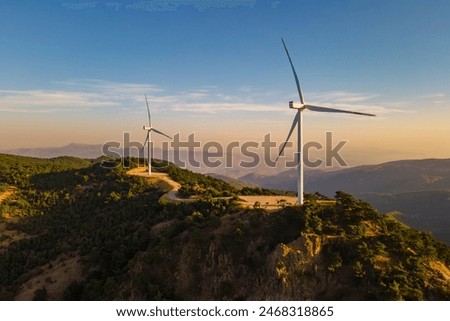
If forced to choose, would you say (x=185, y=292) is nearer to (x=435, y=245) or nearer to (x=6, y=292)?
(x=6, y=292)

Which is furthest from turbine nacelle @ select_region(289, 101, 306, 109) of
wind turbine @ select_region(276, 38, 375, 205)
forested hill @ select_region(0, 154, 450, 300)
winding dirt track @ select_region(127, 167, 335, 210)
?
winding dirt track @ select_region(127, 167, 335, 210)

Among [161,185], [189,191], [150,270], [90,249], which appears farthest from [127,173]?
[150,270]

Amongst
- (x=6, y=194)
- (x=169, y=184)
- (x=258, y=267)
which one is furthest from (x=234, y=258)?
(x=6, y=194)

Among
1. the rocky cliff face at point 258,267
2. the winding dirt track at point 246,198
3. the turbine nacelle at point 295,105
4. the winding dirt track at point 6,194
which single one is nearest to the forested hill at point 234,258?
the rocky cliff face at point 258,267

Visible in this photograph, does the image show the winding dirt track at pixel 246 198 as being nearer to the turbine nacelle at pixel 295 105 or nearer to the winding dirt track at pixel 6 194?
the turbine nacelle at pixel 295 105

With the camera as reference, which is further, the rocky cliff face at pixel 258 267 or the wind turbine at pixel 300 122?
the wind turbine at pixel 300 122

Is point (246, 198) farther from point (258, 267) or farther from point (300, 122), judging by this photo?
point (258, 267)

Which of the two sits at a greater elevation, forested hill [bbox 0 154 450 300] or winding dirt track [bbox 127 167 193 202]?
winding dirt track [bbox 127 167 193 202]

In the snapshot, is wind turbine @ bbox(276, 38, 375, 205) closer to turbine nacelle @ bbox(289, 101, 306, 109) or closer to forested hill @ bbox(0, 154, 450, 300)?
turbine nacelle @ bbox(289, 101, 306, 109)

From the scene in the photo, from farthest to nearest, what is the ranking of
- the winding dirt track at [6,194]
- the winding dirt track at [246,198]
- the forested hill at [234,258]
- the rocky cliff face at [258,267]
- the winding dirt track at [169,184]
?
1. the winding dirt track at [6,194]
2. the winding dirt track at [169,184]
3. the winding dirt track at [246,198]
4. the forested hill at [234,258]
5. the rocky cliff face at [258,267]
